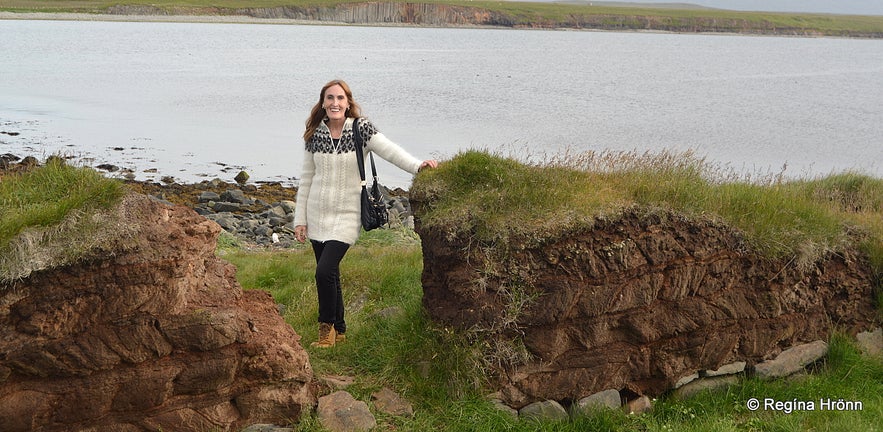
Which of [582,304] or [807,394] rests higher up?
[582,304]

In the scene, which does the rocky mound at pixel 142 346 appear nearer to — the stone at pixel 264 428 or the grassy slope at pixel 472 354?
the stone at pixel 264 428

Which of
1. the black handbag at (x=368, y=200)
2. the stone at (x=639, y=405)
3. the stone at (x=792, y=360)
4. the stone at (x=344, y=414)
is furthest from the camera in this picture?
the stone at (x=792, y=360)

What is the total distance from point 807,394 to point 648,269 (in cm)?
210

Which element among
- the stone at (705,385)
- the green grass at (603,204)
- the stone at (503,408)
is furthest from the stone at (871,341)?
the stone at (503,408)

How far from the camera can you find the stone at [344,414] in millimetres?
7207

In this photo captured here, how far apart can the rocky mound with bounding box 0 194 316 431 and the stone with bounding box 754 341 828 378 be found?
4868 millimetres

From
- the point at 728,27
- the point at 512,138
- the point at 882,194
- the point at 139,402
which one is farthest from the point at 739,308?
the point at 728,27

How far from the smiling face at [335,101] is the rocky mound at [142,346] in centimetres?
173

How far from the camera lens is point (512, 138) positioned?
31.9 meters

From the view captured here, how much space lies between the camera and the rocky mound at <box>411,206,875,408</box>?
7.83 meters

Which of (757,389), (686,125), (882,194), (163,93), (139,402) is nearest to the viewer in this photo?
(139,402)

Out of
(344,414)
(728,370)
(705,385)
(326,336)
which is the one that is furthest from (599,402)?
(326,336)

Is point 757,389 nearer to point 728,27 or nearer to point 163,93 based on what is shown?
point 163,93

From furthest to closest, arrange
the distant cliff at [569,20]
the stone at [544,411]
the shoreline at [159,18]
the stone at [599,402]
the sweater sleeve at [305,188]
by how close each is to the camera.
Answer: the distant cliff at [569,20], the shoreline at [159,18], the sweater sleeve at [305,188], the stone at [599,402], the stone at [544,411]
